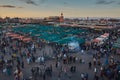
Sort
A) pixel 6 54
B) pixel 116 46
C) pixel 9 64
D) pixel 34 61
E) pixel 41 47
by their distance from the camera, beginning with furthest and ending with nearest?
pixel 41 47, pixel 6 54, pixel 116 46, pixel 34 61, pixel 9 64

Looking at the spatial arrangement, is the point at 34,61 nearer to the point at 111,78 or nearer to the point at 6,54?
the point at 6,54

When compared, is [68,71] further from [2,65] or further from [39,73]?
[2,65]

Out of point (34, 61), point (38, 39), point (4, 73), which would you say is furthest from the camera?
point (38, 39)

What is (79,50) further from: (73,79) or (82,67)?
(73,79)

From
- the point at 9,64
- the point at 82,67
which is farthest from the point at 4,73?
the point at 82,67

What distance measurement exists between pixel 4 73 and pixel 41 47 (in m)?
14.6

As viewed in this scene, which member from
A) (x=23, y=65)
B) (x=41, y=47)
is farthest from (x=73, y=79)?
(x=41, y=47)

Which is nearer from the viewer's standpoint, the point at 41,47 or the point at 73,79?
the point at 73,79

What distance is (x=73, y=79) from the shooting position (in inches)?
699

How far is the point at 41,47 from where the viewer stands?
110ft

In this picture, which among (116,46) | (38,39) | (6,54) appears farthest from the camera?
(38,39)

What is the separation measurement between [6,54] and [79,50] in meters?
9.87

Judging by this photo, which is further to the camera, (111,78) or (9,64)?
(9,64)

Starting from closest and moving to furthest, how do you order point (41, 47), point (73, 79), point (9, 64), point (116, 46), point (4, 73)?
1. point (73, 79)
2. point (4, 73)
3. point (9, 64)
4. point (116, 46)
5. point (41, 47)
